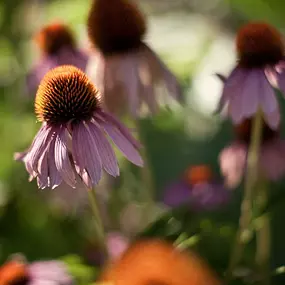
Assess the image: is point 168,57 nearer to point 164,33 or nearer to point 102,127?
point 164,33

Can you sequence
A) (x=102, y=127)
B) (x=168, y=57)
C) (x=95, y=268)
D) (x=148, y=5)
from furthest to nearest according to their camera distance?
(x=148, y=5) → (x=168, y=57) → (x=95, y=268) → (x=102, y=127)

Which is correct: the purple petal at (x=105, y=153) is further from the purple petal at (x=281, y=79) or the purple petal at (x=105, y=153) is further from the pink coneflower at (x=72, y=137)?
the purple petal at (x=281, y=79)

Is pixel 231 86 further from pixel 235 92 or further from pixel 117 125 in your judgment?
pixel 117 125

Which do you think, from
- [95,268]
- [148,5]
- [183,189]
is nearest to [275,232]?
[183,189]

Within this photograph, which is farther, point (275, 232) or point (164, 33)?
point (164, 33)

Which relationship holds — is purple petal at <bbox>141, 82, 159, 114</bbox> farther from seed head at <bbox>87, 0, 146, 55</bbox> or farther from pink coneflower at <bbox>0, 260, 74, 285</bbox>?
pink coneflower at <bbox>0, 260, 74, 285</bbox>

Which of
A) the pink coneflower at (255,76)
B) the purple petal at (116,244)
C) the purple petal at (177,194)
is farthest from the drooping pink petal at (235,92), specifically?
the purple petal at (177,194)

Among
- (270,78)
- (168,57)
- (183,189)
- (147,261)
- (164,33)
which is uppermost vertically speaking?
(164,33)

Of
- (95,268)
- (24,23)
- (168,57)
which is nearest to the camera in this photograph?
(95,268)
